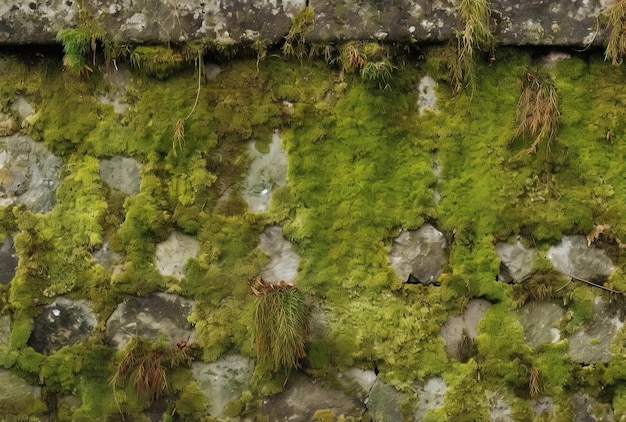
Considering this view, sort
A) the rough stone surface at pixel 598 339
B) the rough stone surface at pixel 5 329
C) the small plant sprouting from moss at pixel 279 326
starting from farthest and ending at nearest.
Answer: the rough stone surface at pixel 598 339, the rough stone surface at pixel 5 329, the small plant sprouting from moss at pixel 279 326

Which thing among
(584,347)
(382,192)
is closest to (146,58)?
(382,192)

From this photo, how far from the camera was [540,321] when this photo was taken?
130 inches

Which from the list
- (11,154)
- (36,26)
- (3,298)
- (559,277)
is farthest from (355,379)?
(36,26)

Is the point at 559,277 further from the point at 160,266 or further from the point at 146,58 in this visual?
the point at 146,58

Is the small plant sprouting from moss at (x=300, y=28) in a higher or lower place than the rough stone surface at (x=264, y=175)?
higher

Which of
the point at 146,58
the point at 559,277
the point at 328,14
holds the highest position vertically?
the point at 328,14

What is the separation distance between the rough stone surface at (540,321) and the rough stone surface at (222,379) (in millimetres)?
1483

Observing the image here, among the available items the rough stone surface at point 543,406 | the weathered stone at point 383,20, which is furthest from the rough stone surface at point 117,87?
the rough stone surface at point 543,406

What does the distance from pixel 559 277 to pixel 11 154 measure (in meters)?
3.00

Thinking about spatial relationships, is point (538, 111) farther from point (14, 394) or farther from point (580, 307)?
point (14, 394)

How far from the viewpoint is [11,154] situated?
10.7 feet

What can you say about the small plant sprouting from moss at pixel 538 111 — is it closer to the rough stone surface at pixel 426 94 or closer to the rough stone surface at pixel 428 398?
the rough stone surface at pixel 426 94

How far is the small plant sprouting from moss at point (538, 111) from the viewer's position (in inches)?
127

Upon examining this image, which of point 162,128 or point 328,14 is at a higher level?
point 328,14
